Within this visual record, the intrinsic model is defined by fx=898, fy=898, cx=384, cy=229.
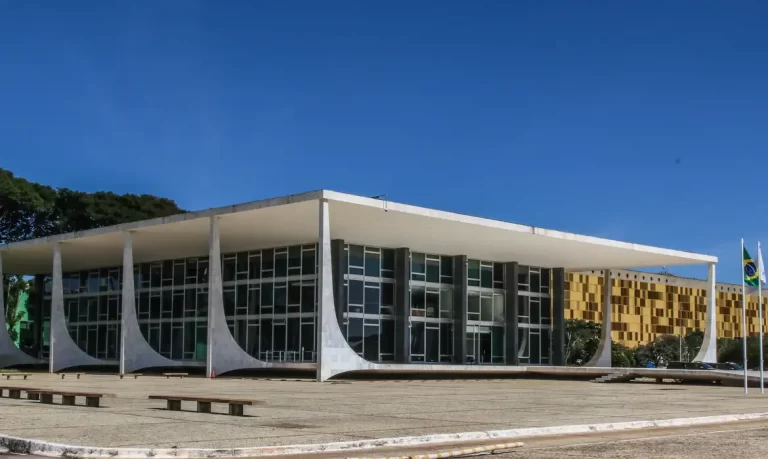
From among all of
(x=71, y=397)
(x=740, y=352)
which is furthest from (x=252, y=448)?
(x=740, y=352)

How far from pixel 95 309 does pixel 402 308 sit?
24136 mm

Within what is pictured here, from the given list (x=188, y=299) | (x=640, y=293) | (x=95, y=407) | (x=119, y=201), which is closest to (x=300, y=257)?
(x=188, y=299)

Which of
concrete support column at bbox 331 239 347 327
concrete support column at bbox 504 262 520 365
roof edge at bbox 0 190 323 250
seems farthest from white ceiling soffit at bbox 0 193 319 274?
concrete support column at bbox 504 262 520 365

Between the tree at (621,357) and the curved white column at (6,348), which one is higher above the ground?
the curved white column at (6,348)

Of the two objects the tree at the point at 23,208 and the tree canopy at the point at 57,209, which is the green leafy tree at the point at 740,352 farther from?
the tree at the point at 23,208

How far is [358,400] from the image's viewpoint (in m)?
22.6

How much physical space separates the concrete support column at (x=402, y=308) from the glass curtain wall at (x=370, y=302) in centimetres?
27

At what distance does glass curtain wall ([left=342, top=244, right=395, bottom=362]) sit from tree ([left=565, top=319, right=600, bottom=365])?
24726 mm

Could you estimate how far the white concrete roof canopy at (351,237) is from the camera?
124ft

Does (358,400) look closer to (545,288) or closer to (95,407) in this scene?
(95,407)

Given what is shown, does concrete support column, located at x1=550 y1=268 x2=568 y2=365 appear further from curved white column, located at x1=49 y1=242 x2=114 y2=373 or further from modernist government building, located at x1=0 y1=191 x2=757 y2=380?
curved white column, located at x1=49 y1=242 x2=114 y2=373

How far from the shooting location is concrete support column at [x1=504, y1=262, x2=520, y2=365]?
54.3 meters

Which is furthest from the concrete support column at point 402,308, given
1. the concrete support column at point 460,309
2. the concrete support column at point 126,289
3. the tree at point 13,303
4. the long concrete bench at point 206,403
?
the tree at point 13,303

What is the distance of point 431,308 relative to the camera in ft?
166
